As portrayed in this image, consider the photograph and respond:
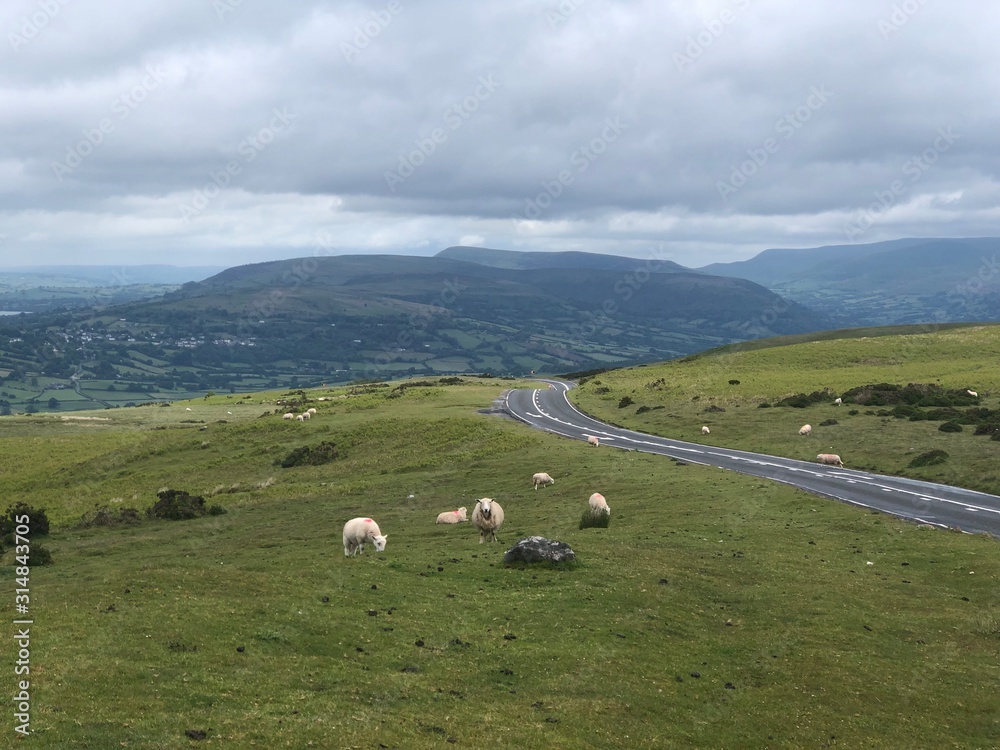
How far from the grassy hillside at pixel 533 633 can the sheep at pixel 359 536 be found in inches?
31.9

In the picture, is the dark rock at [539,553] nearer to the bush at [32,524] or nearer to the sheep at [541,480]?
the sheep at [541,480]

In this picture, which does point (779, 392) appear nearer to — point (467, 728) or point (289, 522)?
point (289, 522)

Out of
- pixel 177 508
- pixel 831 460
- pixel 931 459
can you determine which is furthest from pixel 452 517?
pixel 931 459

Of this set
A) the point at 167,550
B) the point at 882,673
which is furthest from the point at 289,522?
the point at 882,673

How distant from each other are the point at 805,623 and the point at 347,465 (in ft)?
137

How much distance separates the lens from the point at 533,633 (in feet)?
57.8

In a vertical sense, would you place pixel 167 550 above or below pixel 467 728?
below

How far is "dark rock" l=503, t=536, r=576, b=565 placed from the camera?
907 inches

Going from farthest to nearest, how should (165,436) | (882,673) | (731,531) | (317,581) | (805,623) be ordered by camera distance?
(165,436)
(731,531)
(317,581)
(805,623)
(882,673)

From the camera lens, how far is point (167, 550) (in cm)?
3125

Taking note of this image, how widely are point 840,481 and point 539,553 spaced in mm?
27146

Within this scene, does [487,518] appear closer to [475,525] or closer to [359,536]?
[475,525]

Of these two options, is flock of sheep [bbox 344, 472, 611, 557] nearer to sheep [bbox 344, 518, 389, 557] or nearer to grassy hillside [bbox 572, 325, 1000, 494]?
sheep [bbox 344, 518, 389, 557]

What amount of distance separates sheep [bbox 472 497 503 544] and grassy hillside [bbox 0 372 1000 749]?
655 millimetres
